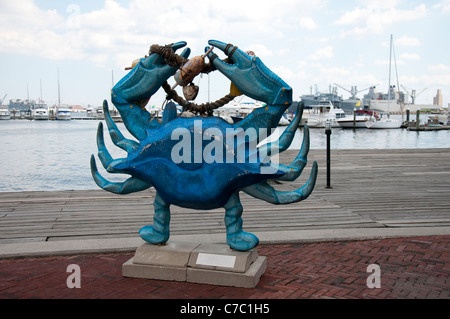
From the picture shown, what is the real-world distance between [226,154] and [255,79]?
73 centimetres

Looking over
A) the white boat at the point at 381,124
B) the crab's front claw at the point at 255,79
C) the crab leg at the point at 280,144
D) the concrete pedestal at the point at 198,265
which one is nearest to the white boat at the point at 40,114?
the white boat at the point at 381,124

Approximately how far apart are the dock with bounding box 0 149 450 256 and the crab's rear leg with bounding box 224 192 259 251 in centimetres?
124

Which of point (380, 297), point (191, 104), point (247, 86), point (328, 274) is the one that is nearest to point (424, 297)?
point (380, 297)

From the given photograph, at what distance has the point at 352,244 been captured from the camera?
18.4 ft

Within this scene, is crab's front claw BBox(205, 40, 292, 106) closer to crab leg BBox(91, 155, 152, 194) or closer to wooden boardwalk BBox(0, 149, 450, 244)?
crab leg BBox(91, 155, 152, 194)

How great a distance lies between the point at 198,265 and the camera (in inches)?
172

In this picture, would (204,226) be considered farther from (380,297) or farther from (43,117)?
(43,117)

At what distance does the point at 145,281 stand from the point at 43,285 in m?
0.91

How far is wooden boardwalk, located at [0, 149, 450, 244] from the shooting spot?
20.4ft

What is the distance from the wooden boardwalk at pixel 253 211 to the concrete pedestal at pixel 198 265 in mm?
1466

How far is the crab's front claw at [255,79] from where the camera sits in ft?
14.0

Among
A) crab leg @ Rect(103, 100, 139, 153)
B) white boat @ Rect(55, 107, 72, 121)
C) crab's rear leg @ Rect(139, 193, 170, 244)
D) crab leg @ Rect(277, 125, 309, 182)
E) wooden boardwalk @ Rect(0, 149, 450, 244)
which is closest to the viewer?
crab leg @ Rect(277, 125, 309, 182)
